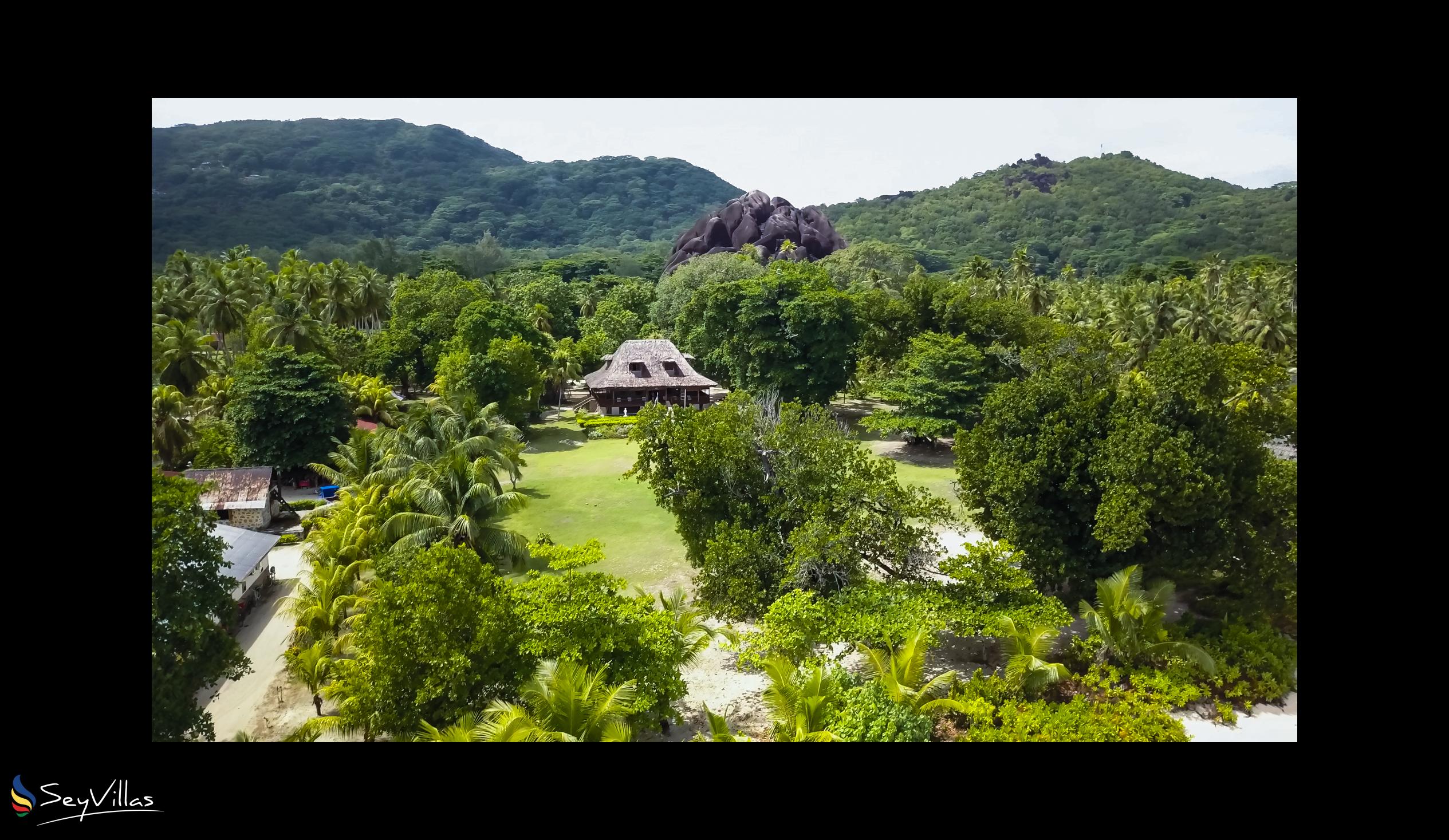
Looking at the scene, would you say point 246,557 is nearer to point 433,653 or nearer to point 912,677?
point 433,653

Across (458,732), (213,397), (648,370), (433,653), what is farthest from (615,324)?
(458,732)

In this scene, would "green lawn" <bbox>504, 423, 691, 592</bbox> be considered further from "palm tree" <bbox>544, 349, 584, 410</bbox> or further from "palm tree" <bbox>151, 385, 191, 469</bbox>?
"palm tree" <bbox>151, 385, 191, 469</bbox>

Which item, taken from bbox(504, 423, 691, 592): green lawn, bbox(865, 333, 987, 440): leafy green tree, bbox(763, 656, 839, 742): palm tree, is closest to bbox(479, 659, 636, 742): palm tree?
bbox(763, 656, 839, 742): palm tree

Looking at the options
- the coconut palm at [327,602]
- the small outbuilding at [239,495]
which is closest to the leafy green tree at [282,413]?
the small outbuilding at [239,495]

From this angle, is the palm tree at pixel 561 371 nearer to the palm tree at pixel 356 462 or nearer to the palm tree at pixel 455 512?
the palm tree at pixel 356 462

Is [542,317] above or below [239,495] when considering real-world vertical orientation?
above

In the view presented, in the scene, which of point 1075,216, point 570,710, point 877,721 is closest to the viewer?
point 570,710
